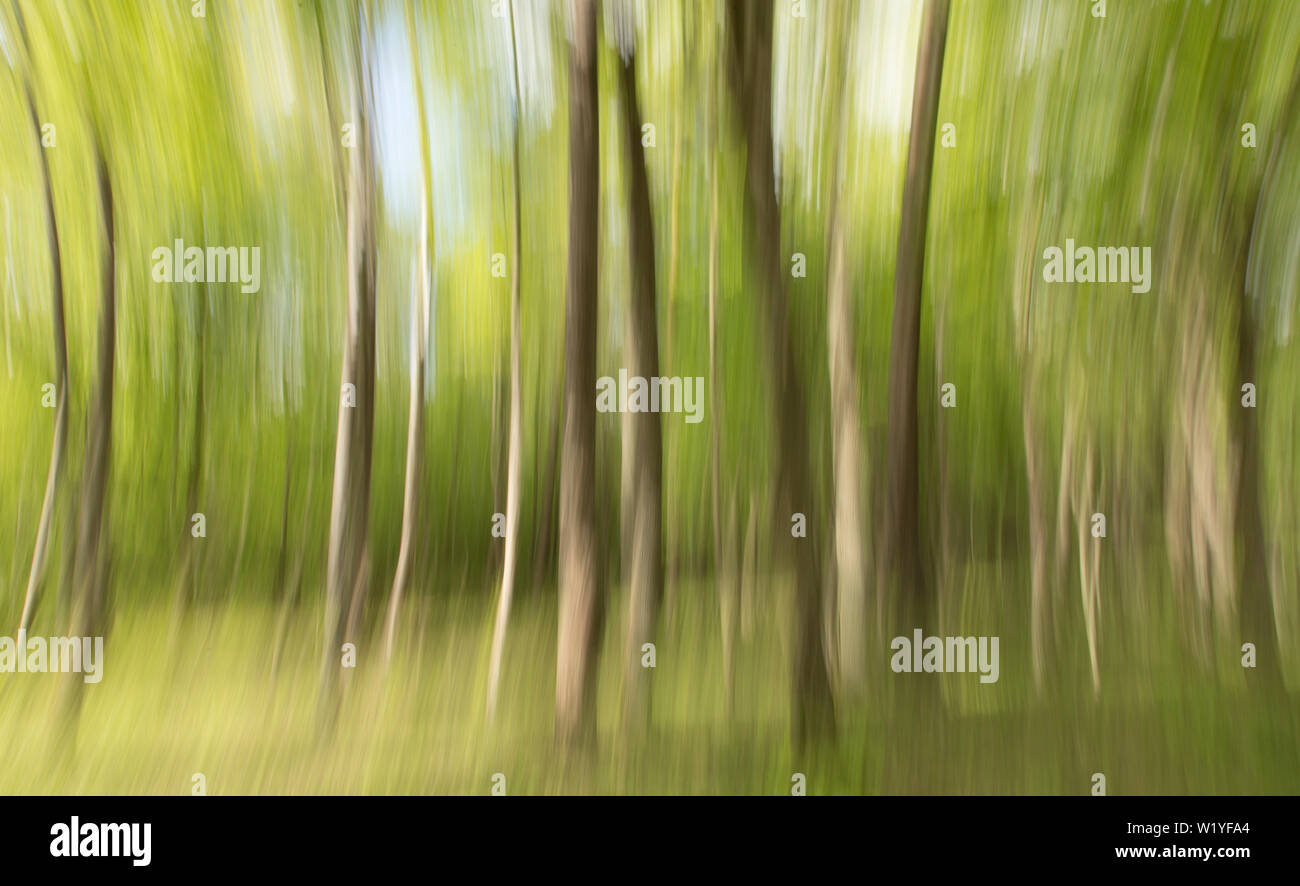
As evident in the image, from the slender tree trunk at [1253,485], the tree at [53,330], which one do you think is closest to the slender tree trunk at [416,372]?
the tree at [53,330]

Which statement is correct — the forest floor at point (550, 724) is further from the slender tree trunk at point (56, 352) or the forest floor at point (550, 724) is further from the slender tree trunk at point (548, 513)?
the slender tree trunk at point (56, 352)

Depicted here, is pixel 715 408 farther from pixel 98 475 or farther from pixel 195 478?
pixel 98 475

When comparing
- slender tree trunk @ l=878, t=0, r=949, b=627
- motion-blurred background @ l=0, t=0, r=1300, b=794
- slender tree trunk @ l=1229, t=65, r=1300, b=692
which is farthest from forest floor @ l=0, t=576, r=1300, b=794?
slender tree trunk @ l=878, t=0, r=949, b=627

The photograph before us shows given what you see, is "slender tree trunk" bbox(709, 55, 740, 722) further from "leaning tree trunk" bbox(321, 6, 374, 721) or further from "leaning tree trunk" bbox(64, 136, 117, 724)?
"leaning tree trunk" bbox(64, 136, 117, 724)

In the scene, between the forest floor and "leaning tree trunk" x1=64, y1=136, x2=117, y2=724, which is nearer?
the forest floor

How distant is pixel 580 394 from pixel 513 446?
28cm

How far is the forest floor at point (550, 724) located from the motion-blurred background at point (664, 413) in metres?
0.01

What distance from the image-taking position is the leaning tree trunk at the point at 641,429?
2375 mm

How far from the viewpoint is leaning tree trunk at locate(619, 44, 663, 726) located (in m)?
2.38

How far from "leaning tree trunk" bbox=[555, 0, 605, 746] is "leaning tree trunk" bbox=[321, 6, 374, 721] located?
660 millimetres

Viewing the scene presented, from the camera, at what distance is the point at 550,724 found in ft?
7.66

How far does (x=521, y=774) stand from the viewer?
231cm

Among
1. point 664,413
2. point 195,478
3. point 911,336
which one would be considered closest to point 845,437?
point 911,336
